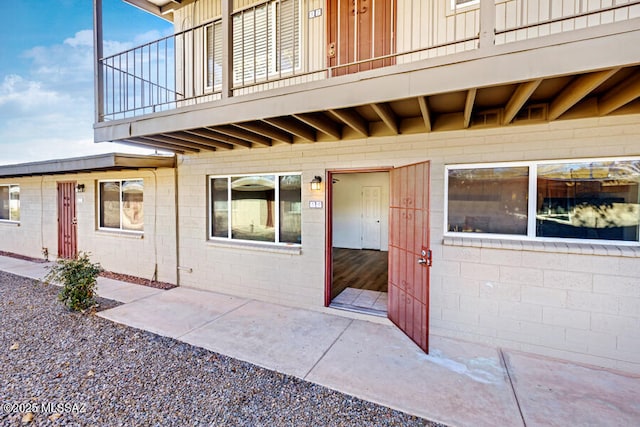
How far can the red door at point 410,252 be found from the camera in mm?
3201

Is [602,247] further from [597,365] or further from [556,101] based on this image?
[556,101]

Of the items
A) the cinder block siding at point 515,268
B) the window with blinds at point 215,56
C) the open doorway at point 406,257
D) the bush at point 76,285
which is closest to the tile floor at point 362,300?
the open doorway at point 406,257

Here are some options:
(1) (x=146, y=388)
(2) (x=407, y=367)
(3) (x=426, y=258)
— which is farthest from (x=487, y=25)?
(1) (x=146, y=388)

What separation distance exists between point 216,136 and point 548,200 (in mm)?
4472

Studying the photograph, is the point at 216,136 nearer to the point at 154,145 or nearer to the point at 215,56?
the point at 154,145

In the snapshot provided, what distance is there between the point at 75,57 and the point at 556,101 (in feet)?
53.9

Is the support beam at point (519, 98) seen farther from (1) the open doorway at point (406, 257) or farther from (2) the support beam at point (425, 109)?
(1) the open doorway at point (406, 257)

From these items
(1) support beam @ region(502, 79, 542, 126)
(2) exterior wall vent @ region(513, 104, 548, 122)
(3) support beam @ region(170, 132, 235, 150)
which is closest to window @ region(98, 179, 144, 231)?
(3) support beam @ region(170, 132, 235, 150)

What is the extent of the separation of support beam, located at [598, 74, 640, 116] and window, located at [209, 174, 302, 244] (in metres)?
3.74

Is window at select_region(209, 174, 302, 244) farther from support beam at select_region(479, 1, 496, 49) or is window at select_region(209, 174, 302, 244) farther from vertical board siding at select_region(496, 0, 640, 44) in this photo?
vertical board siding at select_region(496, 0, 640, 44)

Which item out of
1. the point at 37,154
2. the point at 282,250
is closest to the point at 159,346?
the point at 282,250

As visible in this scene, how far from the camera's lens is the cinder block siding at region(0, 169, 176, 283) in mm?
5922

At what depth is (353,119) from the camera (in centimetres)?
342

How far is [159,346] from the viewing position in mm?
3396
